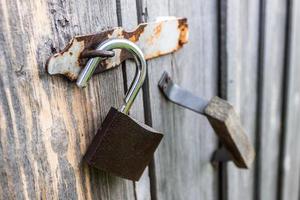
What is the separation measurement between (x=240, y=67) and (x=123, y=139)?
21.8 inches

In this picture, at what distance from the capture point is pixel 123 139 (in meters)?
0.57

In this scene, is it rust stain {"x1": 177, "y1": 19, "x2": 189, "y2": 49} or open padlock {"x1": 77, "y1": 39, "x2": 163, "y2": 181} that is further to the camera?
rust stain {"x1": 177, "y1": 19, "x2": 189, "y2": 49}

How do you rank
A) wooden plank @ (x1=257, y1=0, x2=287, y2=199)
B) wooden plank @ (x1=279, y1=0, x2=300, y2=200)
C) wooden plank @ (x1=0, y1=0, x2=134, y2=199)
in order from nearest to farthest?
wooden plank @ (x1=0, y1=0, x2=134, y2=199)
wooden plank @ (x1=257, y1=0, x2=287, y2=199)
wooden plank @ (x1=279, y1=0, x2=300, y2=200)

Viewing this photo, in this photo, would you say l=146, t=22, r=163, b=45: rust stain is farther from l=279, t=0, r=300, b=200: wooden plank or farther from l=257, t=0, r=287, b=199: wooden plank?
l=279, t=0, r=300, b=200: wooden plank

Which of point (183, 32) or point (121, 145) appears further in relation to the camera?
point (183, 32)

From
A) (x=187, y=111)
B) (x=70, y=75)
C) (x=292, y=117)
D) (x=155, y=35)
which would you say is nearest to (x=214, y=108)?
(x=187, y=111)

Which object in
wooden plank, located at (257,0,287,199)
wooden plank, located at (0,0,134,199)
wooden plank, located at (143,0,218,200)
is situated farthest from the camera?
wooden plank, located at (257,0,287,199)

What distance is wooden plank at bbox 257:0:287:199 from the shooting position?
1.15 metres

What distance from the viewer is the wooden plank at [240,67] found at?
90cm

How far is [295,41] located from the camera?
Result: 1346mm

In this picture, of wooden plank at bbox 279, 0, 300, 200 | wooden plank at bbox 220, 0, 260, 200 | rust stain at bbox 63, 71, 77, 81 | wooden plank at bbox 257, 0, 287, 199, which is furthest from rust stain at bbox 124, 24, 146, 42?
wooden plank at bbox 279, 0, 300, 200

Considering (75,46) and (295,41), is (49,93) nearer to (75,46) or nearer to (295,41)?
(75,46)

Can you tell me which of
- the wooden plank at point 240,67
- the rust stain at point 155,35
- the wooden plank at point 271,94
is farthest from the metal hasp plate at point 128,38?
the wooden plank at point 271,94

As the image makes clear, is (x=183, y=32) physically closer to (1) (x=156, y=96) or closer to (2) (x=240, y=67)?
(1) (x=156, y=96)
